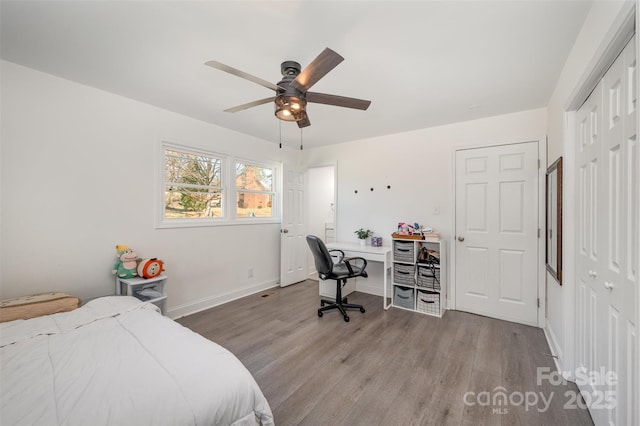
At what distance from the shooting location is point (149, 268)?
2.62 metres

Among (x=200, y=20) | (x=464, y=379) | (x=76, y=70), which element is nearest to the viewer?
(x=200, y=20)

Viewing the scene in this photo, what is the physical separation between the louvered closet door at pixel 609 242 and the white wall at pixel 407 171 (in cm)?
138

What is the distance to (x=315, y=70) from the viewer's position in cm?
156

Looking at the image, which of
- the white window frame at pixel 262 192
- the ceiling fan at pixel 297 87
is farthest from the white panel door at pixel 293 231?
the ceiling fan at pixel 297 87

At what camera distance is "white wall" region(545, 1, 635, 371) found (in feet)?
4.18

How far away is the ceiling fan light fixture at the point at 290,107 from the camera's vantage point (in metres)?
1.79

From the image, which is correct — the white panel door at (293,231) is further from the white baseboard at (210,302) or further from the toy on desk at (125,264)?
the toy on desk at (125,264)

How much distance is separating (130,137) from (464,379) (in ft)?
12.6

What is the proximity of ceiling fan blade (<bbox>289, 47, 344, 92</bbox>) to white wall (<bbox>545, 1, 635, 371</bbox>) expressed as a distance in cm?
122

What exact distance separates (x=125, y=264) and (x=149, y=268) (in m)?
0.21

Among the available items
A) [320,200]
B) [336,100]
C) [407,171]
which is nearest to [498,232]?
[407,171]

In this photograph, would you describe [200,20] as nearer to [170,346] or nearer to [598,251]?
[170,346]

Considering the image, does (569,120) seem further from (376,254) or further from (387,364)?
(387,364)

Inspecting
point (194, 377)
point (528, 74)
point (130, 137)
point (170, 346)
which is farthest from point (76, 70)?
point (528, 74)
